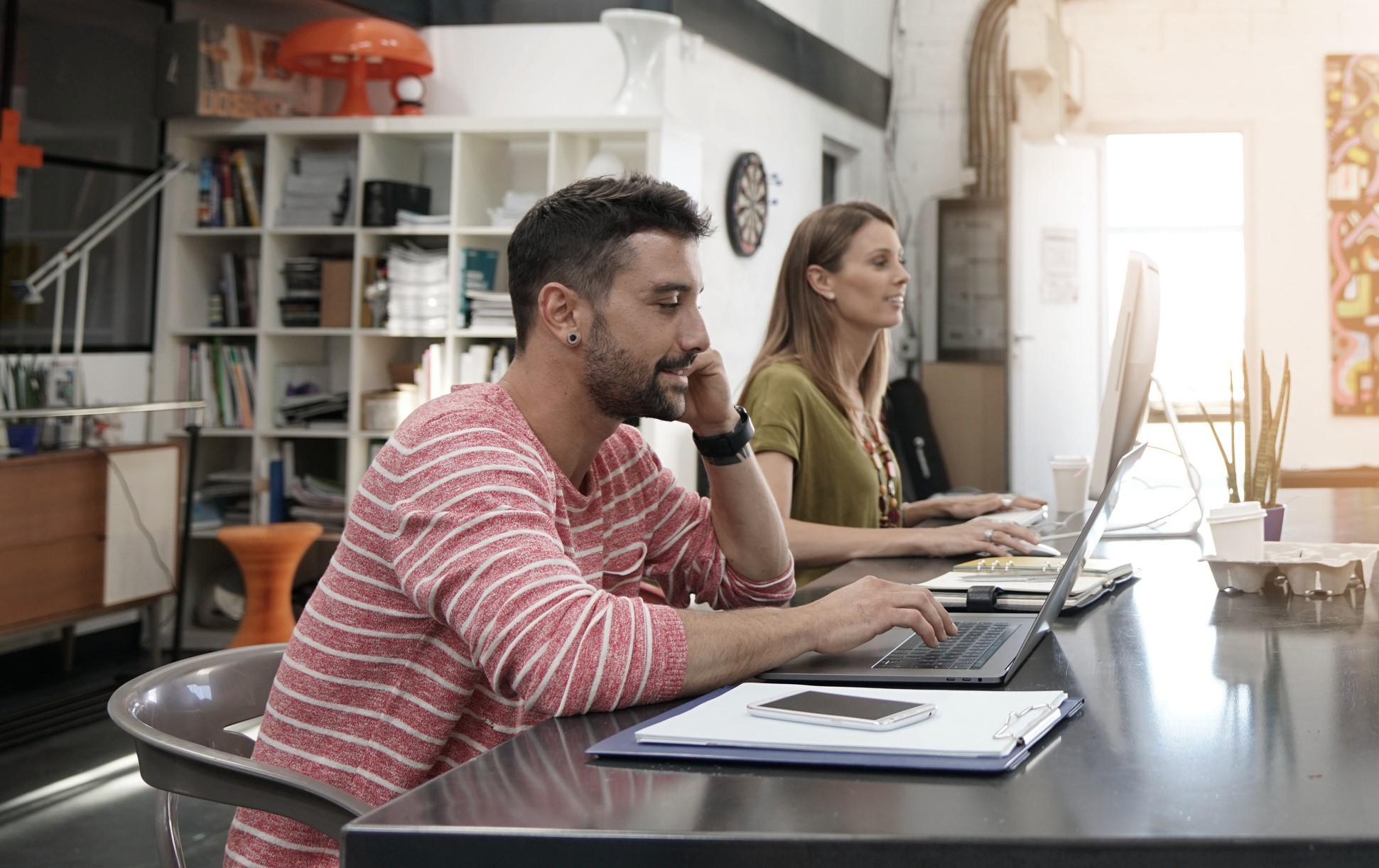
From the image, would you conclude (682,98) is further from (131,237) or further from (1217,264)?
(1217,264)

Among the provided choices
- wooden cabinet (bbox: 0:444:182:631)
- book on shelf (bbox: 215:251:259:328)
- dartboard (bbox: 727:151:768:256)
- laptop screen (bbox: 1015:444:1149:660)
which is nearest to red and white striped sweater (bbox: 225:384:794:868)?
laptop screen (bbox: 1015:444:1149:660)

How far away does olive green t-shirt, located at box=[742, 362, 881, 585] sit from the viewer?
8.07ft

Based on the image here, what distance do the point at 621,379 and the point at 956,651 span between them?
0.45 meters

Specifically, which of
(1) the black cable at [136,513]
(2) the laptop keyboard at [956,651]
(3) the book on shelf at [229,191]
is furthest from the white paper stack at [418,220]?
(2) the laptop keyboard at [956,651]

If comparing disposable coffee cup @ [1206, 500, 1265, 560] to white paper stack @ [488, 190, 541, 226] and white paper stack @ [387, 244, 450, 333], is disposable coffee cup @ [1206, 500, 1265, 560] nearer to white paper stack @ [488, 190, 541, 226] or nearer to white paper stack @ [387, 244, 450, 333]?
white paper stack @ [488, 190, 541, 226]

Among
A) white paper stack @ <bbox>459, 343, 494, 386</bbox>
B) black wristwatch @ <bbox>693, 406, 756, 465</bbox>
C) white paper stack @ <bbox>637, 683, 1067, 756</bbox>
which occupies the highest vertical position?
white paper stack @ <bbox>459, 343, 494, 386</bbox>

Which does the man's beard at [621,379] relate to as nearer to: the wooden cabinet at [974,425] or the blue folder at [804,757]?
the blue folder at [804,757]

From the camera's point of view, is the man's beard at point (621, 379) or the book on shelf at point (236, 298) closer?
the man's beard at point (621, 379)

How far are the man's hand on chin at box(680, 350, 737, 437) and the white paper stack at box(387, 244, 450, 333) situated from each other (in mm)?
3524

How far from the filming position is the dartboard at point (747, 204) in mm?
5805

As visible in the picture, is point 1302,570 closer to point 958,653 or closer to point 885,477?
point 958,653

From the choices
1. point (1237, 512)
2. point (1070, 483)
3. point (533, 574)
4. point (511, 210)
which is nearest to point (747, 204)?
point (511, 210)

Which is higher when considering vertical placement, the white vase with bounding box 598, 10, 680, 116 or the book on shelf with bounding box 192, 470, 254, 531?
the white vase with bounding box 598, 10, 680, 116

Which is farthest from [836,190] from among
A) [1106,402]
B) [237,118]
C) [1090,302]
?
[1106,402]
